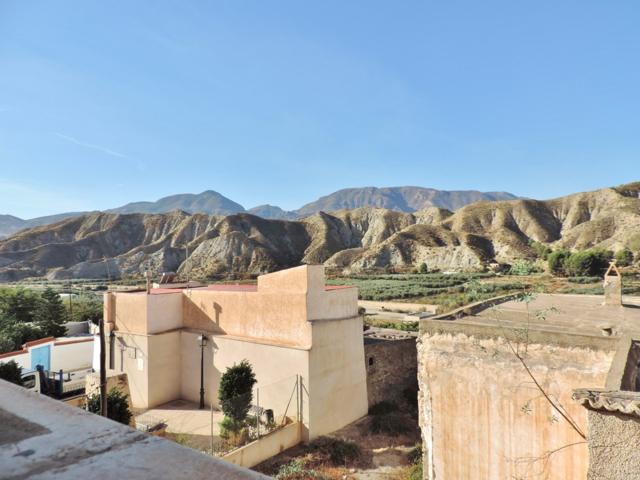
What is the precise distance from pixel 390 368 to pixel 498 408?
9206mm

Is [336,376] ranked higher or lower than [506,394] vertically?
lower

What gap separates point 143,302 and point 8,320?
16528 millimetres

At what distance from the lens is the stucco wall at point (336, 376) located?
509 inches

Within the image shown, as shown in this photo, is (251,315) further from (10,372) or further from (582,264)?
(582,264)

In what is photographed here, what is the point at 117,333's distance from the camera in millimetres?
16828

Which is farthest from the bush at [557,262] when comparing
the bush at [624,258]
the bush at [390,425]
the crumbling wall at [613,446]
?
the crumbling wall at [613,446]

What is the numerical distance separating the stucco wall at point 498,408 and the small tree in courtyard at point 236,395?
556 cm

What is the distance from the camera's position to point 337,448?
1195cm

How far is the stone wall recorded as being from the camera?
51.8 ft

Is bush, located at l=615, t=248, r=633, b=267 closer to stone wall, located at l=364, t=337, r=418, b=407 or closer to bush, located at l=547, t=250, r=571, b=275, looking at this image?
bush, located at l=547, t=250, r=571, b=275

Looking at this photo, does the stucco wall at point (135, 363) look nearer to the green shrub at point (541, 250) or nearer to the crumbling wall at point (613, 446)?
the crumbling wall at point (613, 446)

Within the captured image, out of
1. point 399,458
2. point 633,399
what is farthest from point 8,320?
point 633,399

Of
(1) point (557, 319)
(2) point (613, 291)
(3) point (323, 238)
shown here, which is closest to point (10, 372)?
(1) point (557, 319)

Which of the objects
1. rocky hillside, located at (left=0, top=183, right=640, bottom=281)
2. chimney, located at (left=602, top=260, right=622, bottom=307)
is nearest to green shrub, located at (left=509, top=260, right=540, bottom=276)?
chimney, located at (left=602, top=260, right=622, bottom=307)
